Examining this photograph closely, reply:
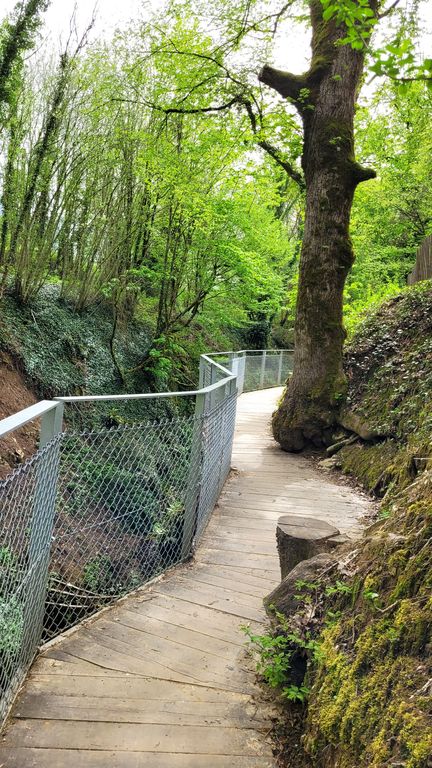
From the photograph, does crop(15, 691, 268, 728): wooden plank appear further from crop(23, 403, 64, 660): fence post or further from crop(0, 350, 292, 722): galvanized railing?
crop(23, 403, 64, 660): fence post

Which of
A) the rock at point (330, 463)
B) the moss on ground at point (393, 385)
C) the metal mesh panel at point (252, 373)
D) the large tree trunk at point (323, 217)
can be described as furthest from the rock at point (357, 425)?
the metal mesh panel at point (252, 373)

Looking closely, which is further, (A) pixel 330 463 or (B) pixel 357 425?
(A) pixel 330 463

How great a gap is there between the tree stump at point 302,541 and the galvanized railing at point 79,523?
3.25 ft

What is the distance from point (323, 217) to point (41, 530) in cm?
655

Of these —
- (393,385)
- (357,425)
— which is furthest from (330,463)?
(393,385)

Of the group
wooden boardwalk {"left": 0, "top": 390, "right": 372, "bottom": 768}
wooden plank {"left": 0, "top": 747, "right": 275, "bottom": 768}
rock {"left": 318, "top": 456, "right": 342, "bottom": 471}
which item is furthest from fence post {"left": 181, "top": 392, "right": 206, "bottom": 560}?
rock {"left": 318, "top": 456, "right": 342, "bottom": 471}

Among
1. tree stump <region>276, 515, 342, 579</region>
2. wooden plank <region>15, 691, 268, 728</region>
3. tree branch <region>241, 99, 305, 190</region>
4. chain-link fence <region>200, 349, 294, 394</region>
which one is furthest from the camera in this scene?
chain-link fence <region>200, 349, 294, 394</region>

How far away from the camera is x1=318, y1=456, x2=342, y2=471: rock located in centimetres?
728

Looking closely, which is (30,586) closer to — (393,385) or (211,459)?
(211,459)

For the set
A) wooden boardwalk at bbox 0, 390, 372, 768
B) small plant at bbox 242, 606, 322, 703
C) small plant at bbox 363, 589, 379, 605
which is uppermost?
small plant at bbox 363, 589, 379, 605

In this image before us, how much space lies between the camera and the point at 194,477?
167 inches

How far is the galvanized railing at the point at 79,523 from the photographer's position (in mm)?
2410

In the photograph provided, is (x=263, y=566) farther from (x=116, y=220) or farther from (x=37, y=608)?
(x=116, y=220)

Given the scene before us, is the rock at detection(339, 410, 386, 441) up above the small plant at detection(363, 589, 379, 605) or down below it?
above
